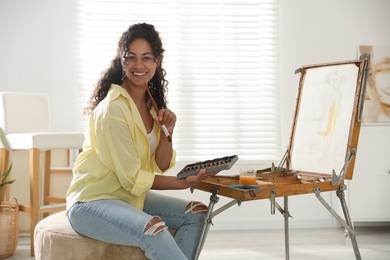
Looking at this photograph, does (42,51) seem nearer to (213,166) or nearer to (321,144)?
(321,144)

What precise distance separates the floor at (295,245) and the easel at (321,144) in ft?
2.47

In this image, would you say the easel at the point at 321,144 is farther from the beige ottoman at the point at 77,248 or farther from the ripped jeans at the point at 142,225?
the beige ottoman at the point at 77,248

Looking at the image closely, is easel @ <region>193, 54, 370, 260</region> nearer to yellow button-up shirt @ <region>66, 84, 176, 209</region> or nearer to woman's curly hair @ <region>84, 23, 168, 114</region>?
yellow button-up shirt @ <region>66, 84, 176, 209</region>

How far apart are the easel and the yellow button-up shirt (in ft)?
1.10

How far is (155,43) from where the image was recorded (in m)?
2.04

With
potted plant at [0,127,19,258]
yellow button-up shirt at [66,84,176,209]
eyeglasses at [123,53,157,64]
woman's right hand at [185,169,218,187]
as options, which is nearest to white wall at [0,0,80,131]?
potted plant at [0,127,19,258]

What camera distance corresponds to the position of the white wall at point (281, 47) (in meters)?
4.01

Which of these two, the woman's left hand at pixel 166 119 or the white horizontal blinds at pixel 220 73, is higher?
the white horizontal blinds at pixel 220 73

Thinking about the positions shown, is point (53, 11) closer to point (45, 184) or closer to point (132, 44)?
point (45, 184)

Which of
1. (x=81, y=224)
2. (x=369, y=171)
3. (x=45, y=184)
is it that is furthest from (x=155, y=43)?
(x=369, y=171)

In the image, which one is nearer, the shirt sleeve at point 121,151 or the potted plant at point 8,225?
the shirt sleeve at point 121,151

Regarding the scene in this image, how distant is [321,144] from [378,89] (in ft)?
6.20

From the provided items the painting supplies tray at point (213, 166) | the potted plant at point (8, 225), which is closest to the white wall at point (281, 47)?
the potted plant at point (8, 225)

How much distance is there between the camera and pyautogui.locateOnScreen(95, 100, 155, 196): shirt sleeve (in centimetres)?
182
